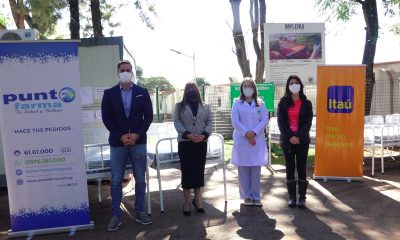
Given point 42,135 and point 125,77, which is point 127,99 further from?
point 42,135

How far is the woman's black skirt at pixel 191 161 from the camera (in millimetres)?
5719

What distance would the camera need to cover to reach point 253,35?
1292 cm

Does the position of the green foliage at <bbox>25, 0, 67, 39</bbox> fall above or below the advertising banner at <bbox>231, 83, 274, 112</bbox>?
above

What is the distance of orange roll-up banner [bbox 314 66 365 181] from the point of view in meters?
7.46

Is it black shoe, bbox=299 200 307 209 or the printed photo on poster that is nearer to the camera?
black shoe, bbox=299 200 307 209

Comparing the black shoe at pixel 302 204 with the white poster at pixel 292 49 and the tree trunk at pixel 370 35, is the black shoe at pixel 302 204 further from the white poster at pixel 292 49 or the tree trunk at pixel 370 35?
the tree trunk at pixel 370 35

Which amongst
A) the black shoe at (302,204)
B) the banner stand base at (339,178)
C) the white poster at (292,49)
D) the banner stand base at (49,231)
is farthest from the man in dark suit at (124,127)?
the white poster at (292,49)

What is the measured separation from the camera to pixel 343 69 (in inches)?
294

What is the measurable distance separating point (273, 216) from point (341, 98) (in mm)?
2908

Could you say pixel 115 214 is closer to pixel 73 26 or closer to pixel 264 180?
pixel 264 180

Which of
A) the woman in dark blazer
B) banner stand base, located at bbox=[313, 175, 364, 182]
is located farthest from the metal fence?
the woman in dark blazer

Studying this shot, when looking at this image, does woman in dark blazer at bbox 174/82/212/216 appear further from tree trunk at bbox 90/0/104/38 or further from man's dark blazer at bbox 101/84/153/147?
tree trunk at bbox 90/0/104/38

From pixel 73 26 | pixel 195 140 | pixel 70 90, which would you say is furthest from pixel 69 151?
pixel 73 26

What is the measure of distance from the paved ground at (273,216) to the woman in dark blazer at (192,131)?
543mm
